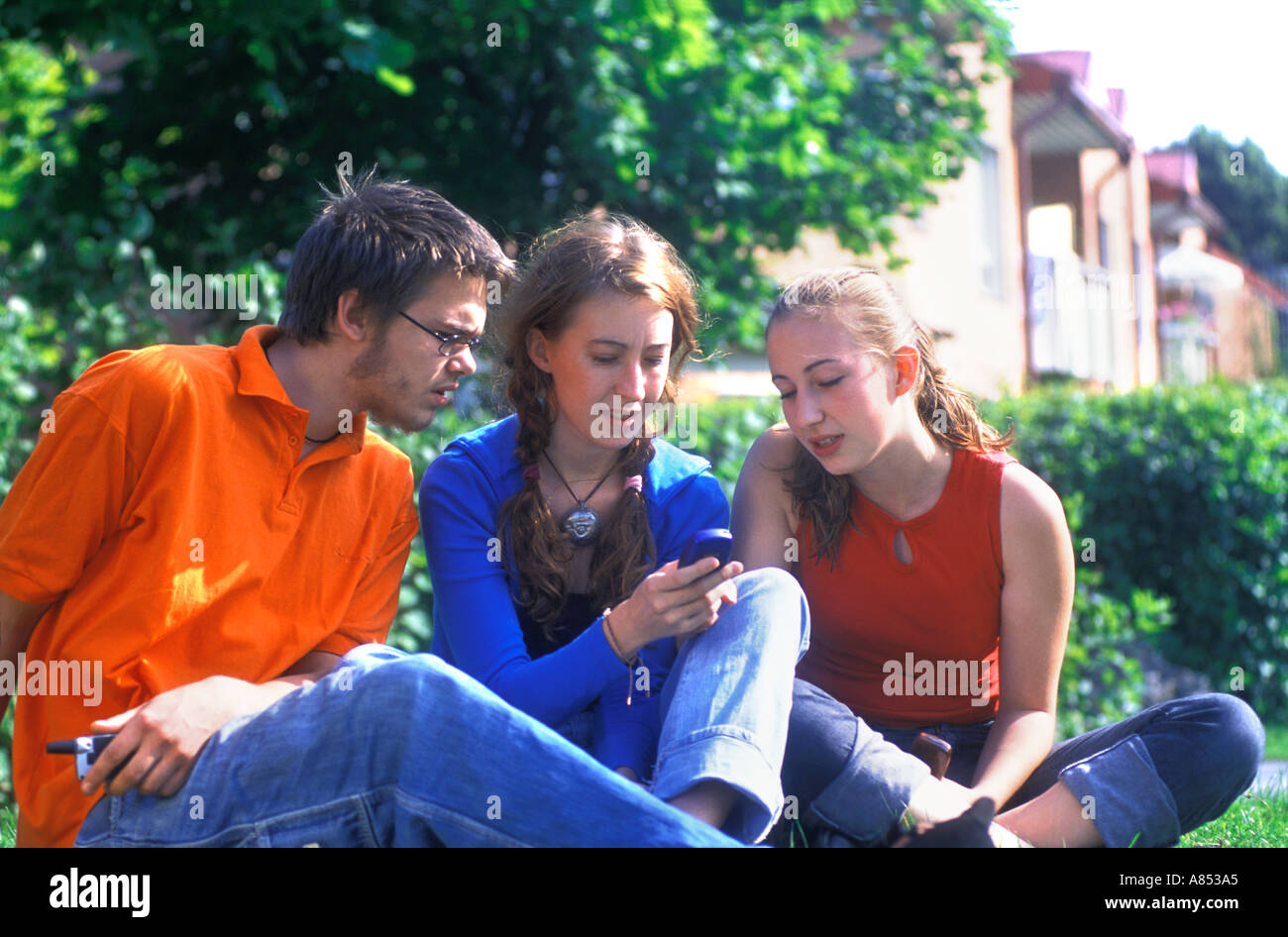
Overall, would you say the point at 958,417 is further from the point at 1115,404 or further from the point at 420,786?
the point at 1115,404

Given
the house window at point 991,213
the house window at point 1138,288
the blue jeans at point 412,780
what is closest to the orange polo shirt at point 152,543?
the blue jeans at point 412,780

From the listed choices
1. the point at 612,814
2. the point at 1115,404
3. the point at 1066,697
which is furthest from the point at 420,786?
the point at 1115,404

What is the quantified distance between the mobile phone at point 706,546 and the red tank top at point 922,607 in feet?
1.94

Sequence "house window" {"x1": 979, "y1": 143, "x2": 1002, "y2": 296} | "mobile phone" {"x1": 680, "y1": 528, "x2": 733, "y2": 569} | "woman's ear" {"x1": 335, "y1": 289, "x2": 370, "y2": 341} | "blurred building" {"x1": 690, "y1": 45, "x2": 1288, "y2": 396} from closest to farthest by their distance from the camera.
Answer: "mobile phone" {"x1": 680, "y1": 528, "x2": 733, "y2": 569} < "woman's ear" {"x1": 335, "y1": 289, "x2": 370, "y2": 341} < "blurred building" {"x1": 690, "y1": 45, "x2": 1288, "y2": 396} < "house window" {"x1": 979, "y1": 143, "x2": 1002, "y2": 296}

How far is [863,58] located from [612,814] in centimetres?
728

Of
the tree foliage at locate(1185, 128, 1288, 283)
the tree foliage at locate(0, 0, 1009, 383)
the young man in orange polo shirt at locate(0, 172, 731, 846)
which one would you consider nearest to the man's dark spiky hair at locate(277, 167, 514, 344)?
the young man in orange polo shirt at locate(0, 172, 731, 846)

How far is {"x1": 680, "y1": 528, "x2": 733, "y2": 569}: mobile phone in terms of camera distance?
7.66 ft

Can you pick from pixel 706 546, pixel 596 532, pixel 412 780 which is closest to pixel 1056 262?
pixel 596 532

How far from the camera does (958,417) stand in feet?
9.64

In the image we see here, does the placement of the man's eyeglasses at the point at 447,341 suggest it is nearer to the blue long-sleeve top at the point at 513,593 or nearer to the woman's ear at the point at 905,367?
the blue long-sleeve top at the point at 513,593

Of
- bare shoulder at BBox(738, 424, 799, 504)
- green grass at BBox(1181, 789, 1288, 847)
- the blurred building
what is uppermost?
the blurred building

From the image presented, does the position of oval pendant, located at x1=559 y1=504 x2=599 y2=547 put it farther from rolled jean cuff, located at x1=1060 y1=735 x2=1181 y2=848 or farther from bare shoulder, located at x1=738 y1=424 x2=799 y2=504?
rolled jean cuff, located at x1=1060 y1=735 x2=1181 y2=848

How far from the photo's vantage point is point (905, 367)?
2838 millimetres

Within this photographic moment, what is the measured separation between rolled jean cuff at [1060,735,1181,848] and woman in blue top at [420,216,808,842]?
641 millimetres
